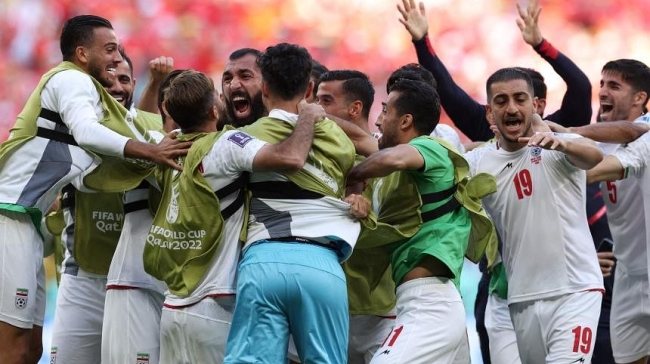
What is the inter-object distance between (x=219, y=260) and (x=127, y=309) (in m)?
0.87

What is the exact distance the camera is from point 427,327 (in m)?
6.41

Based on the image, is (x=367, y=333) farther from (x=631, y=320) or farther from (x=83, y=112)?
(x=83, y=112)

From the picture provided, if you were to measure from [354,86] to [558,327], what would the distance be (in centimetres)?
224

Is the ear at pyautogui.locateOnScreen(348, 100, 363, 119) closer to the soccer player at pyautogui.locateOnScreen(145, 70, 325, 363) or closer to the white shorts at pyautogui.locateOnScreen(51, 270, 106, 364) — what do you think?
the soccer player at pyautogui.locateOnScreen(145, 70, 325, 363)

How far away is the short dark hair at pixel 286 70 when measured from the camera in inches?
248

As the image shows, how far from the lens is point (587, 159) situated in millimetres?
6773

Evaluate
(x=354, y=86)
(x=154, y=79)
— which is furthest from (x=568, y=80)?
(x=154, y=79)

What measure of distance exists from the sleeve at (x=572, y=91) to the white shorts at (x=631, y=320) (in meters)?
1.21

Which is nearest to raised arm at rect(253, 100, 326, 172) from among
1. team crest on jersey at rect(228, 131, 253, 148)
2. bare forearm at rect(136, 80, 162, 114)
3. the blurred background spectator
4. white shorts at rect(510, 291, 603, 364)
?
team crest on jersey at rect(228, 131, 253, 148)

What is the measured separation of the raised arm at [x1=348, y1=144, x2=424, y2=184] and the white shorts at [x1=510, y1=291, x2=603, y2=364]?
1389mm

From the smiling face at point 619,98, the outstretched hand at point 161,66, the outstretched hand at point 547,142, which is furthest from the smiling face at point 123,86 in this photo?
the smiling face at point 619,98

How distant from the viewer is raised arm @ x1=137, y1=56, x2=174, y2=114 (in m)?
7.76

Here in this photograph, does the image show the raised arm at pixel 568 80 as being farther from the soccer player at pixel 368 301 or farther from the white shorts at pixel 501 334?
the soccer player at pixel 368 301

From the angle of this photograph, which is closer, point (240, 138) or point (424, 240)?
point (240, 138)
